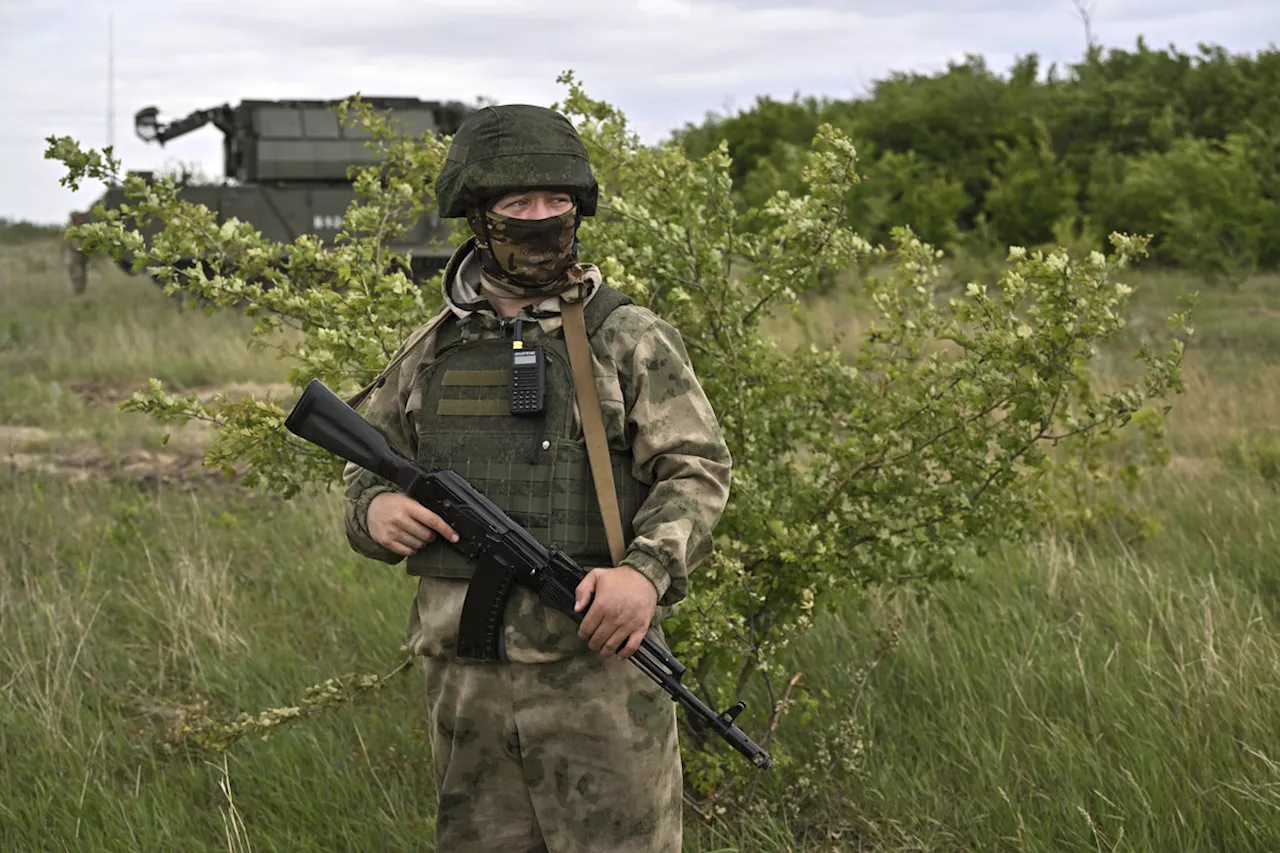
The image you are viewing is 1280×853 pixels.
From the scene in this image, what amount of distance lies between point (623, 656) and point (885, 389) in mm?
1426

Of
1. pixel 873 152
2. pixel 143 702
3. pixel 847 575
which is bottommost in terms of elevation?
pixel 143 702

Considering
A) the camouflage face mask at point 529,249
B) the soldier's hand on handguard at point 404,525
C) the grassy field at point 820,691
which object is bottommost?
the grassy field at point 820,691

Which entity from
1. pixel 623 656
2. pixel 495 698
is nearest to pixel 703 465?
pixel 623 656

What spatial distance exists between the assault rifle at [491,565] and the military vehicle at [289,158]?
40.1 feet

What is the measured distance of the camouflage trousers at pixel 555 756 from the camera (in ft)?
7.36

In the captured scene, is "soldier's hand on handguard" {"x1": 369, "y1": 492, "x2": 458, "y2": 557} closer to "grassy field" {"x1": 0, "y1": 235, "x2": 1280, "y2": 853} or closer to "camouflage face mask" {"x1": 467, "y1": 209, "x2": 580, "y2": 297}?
"camouflage face mask" {"x1": 467, "y1": 209, "x2": 580, "y2": 297}

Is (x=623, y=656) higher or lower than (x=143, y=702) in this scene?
higher

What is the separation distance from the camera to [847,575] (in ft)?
10.2

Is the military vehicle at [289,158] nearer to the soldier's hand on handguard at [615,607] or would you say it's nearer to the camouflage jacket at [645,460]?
the camouflage jacket at [645,460]

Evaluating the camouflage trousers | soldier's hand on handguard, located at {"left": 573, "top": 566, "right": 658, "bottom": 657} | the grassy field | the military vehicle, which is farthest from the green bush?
the military vehicle

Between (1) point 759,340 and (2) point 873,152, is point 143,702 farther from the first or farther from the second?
(2) point 873,152

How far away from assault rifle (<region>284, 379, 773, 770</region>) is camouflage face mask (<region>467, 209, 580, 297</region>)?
0.36m

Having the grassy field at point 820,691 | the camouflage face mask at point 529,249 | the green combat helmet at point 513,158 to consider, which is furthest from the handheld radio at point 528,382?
the grassy field at point 820,691

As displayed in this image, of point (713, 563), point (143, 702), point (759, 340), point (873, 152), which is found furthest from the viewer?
point (873, 152)
